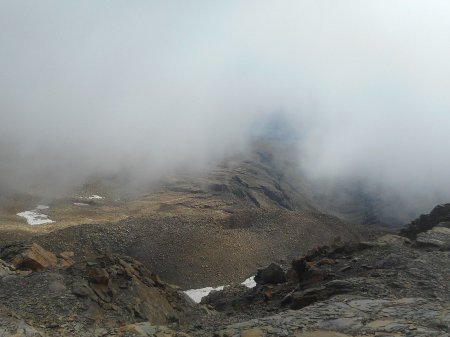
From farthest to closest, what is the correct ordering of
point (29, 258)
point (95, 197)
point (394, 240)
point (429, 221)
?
point (95, 197), point (429, 221), point (29, 258), point (394, 240)

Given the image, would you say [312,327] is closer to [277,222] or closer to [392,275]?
[392,275]

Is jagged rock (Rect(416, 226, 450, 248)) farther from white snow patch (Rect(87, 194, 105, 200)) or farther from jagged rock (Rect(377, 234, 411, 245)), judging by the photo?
white snow patch (Rect(87, 194, 105, 200))

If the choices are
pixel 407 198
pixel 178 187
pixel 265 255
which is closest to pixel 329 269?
pixel 265 255

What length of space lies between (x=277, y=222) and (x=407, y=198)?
305ft

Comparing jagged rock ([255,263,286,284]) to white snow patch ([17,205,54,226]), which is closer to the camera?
jagged rock ([255,263,286,284])

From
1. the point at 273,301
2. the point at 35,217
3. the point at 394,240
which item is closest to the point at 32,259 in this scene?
the point at 273,301

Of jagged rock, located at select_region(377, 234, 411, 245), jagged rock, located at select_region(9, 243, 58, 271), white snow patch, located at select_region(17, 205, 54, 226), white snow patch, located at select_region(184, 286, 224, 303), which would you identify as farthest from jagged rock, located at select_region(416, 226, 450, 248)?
white snow patch, located at select_region(17, 205, 54, 226)

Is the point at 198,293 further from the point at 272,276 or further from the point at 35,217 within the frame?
the point at 35,217

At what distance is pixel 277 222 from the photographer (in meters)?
56.3

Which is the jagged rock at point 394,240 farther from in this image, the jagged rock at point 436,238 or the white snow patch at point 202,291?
the white snow patch at point 202,291

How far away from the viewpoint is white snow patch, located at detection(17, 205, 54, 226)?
58219 mm

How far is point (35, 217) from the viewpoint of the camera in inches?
→ 2386

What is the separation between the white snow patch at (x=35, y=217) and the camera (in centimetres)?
5822

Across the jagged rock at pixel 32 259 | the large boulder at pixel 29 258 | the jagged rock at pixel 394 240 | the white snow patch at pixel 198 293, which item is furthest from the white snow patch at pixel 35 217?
the jagged rock at pixel 394 240
